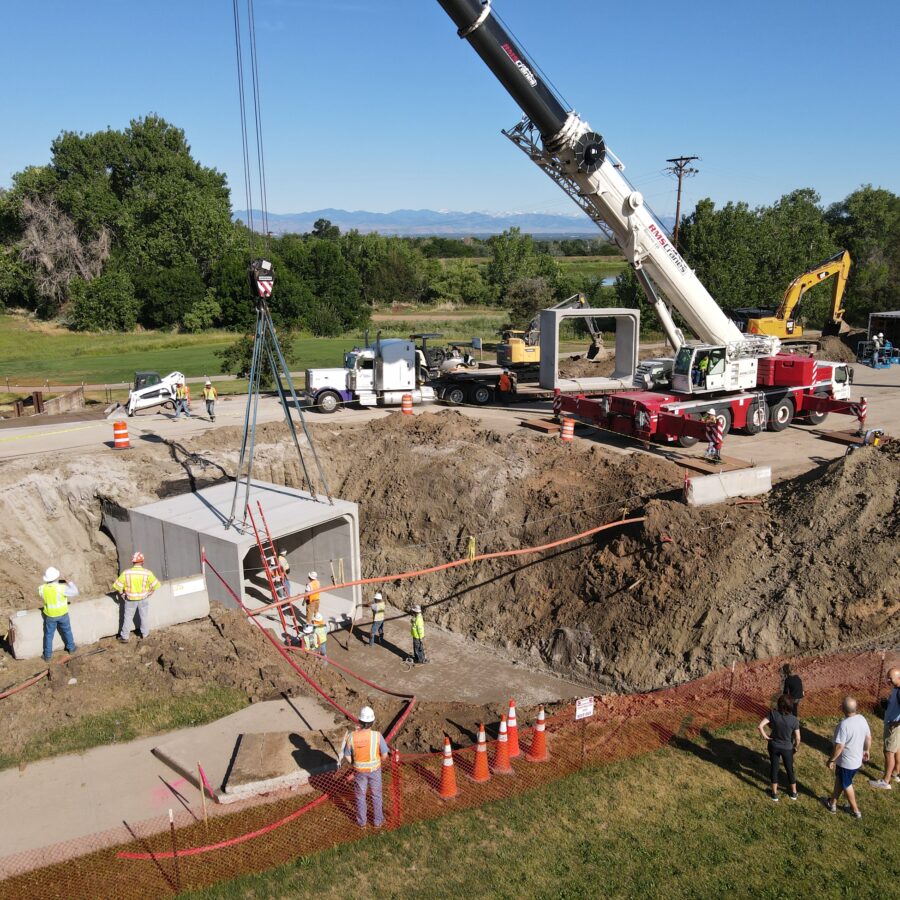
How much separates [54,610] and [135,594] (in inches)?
50.9

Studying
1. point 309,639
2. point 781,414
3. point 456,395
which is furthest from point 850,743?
point 456,395

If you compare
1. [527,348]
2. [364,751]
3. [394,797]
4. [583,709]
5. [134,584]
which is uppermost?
[527,348]

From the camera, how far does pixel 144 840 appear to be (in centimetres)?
911

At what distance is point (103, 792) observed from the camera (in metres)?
10.3

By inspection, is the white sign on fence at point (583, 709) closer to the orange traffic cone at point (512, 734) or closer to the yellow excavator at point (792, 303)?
the orange traffic cone at point (512, 734)

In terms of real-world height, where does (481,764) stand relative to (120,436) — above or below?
below

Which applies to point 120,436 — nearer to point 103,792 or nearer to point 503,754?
point 103,792

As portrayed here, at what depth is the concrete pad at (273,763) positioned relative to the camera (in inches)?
392

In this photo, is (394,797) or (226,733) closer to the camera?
(394,797)

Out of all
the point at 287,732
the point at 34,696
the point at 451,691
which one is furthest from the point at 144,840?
the point at 451,691

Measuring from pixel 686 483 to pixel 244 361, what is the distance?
24439 mm

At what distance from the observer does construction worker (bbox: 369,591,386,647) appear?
1734 centimetres

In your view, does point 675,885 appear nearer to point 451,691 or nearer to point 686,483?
point 451,691

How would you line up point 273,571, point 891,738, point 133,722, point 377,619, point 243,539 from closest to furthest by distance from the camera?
point 891,738
point 133,722
point 243,539
point 377,619
point 273,571
